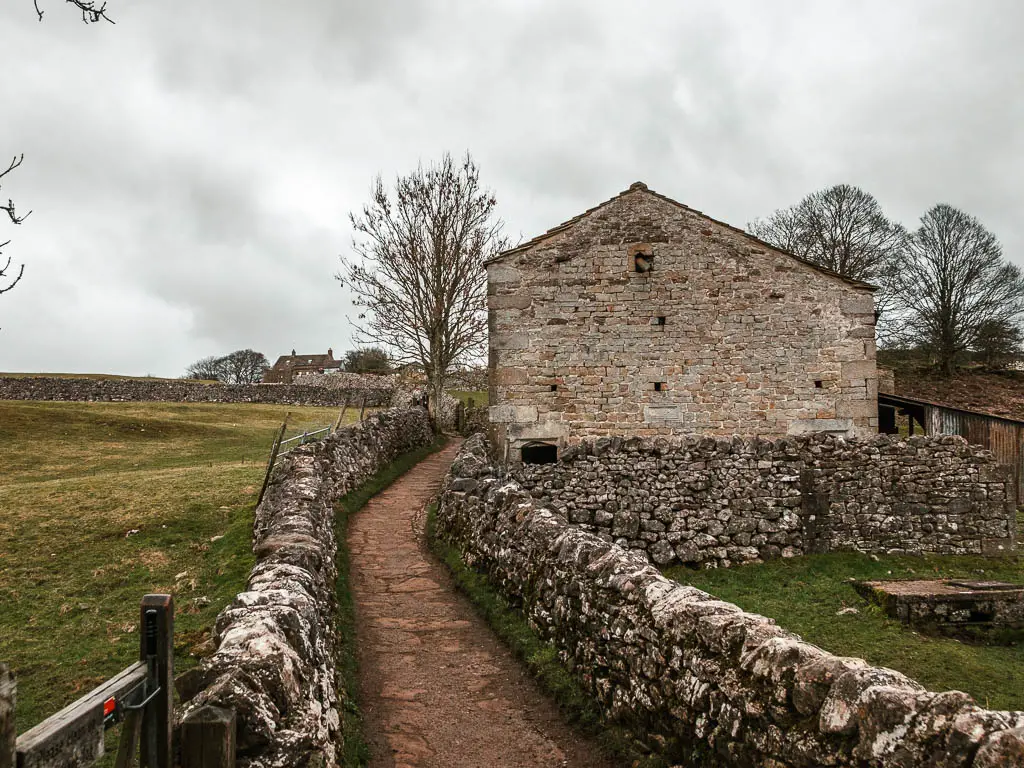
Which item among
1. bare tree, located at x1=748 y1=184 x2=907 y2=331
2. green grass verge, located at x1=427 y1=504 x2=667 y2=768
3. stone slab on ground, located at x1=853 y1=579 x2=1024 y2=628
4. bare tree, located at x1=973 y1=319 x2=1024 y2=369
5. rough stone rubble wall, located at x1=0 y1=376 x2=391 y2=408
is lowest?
stone slab on ground, located at x1=853 y1=579 x2=1024 y2=628

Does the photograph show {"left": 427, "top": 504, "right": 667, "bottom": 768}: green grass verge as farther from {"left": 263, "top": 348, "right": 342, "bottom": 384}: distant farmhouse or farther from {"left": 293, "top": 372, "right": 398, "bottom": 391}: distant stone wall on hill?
{"left": 263, "top": 348, "right": 342, "bottom": 384}: distant farmhouse

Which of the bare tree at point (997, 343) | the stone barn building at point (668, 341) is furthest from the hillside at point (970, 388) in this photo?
the stone barn building at point (668, 341)

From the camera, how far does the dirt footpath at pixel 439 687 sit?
513cm

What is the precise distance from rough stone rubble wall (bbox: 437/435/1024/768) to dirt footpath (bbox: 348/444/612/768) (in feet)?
1.75

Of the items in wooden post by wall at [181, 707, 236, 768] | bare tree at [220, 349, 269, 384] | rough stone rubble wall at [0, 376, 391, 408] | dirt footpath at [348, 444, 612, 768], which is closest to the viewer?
wooden post by wall at [181, 707, 236, 768]

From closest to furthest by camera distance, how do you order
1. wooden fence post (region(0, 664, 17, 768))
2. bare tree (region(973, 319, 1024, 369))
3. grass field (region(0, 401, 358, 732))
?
1. wooden fence post (region(0, 664, 17, 768))
2. grass field (region(0, 401, 358, 732))
3. bare tree (region(973, 319, 1024, 369))

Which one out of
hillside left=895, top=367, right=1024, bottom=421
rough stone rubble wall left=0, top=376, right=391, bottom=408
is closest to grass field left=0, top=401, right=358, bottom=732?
rough stone rubble wall left=0, top=376, right=391, bottom=408

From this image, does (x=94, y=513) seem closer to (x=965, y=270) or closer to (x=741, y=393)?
(x=741, y=393)

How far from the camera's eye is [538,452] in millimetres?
14930

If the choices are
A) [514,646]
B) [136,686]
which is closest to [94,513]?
[514,646]

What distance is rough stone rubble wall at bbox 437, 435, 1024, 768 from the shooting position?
110 inches

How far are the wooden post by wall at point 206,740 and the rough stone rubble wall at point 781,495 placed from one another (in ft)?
25.6

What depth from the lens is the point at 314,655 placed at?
480 cm

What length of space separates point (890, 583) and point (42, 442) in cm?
2735
